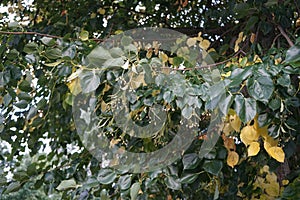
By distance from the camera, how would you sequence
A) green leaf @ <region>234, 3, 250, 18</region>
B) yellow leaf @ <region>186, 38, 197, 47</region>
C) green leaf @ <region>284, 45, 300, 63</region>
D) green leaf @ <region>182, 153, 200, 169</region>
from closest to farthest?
green leaf @ <region>284, 45, 300, 63</region>, green leaf @ <region>182, 153, 200, 169</region>, green leaf @ <region>234, 3, 250, 18</region>, yellow leaf @ <region>186, 38, 197, 47</region>

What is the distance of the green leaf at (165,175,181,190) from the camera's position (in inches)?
34.3

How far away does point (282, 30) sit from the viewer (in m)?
1.15

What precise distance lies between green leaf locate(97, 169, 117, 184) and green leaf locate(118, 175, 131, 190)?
0.02 meters

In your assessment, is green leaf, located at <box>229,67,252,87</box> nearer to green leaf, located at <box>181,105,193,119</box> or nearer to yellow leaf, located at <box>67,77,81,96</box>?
green leaf, located at <box>181,105,193,119</box>

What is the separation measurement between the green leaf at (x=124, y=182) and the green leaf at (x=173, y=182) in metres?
0.07

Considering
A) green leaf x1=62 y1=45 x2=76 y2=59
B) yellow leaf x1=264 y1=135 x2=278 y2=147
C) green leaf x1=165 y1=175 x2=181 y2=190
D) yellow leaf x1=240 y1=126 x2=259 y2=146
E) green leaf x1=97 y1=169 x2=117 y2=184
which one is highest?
green leaf x1=62 y1=45 x2=76 y2=59

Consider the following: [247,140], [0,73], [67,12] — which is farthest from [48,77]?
[67,12]

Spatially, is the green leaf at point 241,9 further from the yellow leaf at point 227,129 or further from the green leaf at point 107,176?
the green leaf at point 107,176

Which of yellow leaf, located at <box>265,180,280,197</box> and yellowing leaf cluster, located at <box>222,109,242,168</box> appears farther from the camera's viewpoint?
yellow leaf, located at <box>265,180,280,197</box>

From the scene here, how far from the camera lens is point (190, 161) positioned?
869mm

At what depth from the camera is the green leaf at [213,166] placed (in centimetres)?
84

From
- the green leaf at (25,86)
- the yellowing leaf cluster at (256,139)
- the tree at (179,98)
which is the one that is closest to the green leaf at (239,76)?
the tree at (179,98)

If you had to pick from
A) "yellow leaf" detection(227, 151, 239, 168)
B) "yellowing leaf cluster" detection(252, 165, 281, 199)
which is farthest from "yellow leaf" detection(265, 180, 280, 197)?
"yellow leaf" detection(227, 151, 239, 168)

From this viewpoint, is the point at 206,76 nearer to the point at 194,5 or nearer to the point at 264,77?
the point at 264,77
